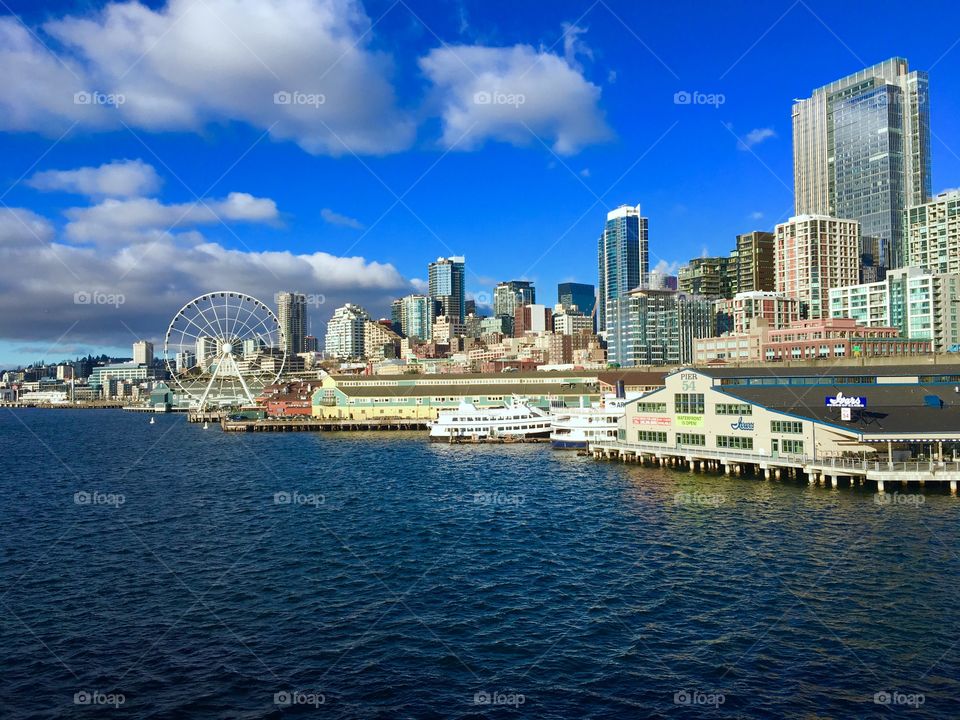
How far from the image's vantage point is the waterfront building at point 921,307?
584 ft

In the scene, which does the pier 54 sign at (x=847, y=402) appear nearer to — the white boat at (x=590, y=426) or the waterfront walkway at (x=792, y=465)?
the waterfront walkway at (x=792, y=465)

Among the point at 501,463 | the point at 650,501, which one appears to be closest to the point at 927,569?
the point at 650,501

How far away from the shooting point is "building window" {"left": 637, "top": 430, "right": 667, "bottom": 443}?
75125 mm

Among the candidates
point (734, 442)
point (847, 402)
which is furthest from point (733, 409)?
point (847, 402)

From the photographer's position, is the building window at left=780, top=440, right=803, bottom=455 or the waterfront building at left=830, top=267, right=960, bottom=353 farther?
the waterfront building at left=830, top=267, right=960, bottom=353

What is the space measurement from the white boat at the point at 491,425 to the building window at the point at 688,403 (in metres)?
35.4

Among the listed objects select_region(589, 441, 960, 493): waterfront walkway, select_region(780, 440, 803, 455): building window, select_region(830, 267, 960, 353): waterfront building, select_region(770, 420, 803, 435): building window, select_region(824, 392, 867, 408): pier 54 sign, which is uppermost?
select_region(830, 267, 960, 353): waterfront building

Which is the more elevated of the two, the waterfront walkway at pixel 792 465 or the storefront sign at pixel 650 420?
the storefront sign at pixel 650 420

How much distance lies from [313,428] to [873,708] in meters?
128

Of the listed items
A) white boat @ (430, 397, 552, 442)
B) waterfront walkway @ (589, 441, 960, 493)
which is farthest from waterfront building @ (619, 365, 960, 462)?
white boat @ (430, 397, 552, 442)

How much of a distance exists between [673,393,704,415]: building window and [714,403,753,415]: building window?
1.93 m

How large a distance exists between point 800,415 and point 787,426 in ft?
4.79

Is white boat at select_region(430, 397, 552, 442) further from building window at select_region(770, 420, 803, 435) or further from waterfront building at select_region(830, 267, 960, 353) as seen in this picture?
waterfront building at select_region(830, 267, 960, 353)

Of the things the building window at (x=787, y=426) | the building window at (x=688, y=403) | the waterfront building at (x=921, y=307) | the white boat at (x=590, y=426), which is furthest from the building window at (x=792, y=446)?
the waterfront building at (x=921, y=307)
